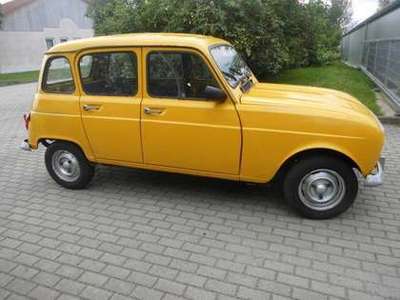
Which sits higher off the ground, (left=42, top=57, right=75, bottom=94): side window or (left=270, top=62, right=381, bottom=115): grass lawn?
(left=42, top=57, right=75, bottom=94): side window

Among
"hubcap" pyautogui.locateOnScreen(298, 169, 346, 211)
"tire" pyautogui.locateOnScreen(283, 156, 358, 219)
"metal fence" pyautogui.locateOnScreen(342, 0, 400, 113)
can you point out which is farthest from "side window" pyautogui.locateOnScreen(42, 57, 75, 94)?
"metal fence" pyautogui.locateOnScreen(342, 0, 400, 113)

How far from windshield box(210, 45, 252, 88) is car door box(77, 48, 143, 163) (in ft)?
2.93

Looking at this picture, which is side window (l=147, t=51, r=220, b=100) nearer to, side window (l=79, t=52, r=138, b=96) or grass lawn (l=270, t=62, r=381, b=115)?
side window (l=79, t=52, r=138, b=96)

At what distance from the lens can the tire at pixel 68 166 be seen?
197 inches

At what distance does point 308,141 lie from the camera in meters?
3.89

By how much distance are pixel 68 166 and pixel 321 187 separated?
10.5 feet

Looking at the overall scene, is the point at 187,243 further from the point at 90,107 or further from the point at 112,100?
the point at 90,107

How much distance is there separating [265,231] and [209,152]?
40.2 inches

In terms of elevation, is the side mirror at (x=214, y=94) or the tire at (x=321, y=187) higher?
the side mirror at (x=214, y=94)

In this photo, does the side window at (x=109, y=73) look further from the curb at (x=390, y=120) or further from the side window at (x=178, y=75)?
the curb at (x=390, y=120)

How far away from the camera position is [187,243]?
12.5 feet

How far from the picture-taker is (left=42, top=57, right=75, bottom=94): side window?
475 centimetres

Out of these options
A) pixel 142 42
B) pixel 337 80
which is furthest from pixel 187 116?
pixel 337 80

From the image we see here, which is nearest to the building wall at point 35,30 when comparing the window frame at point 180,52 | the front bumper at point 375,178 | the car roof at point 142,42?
the car roof at point 142,42
